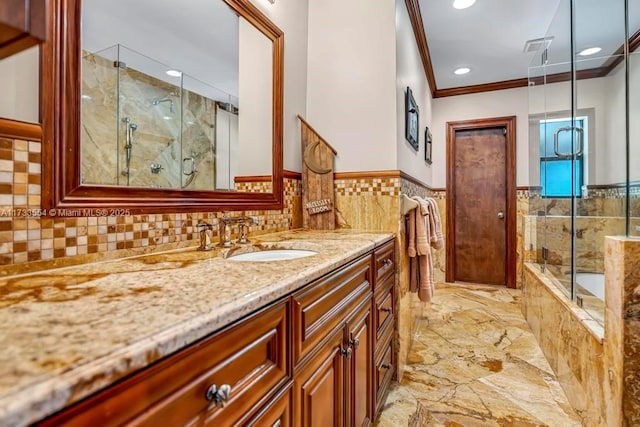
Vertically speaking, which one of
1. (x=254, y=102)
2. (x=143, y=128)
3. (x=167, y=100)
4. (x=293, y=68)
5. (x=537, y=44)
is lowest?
(x=143, y=128)

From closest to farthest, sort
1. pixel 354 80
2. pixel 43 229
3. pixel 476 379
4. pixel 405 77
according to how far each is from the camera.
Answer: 1. pixel 43 229
2. pixel 476 379
3. pixel 354 80
4. pixel 405 77

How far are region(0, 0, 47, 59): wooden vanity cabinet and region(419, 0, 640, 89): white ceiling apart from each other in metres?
2.54

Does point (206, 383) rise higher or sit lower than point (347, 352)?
higher

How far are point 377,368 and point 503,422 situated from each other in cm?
67

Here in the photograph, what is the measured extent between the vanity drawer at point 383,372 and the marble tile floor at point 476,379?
0.31 feet

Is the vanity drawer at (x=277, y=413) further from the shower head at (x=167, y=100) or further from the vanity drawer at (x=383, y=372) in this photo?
the shower head at (x=167, y=100)

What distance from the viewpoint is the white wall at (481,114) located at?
3678 millimetres

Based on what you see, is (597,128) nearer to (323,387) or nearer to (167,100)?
(323,387)

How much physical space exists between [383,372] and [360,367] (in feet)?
1.45

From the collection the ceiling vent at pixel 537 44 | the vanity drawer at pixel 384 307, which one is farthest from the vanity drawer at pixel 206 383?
the ceiling vent at pixel 537 44

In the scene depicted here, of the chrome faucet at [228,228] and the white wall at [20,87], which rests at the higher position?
the white wall at [20,87]

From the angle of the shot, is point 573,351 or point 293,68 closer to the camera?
point 573,351

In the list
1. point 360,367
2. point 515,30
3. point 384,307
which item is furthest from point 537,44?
point 360,367

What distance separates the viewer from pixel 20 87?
0.77 m
